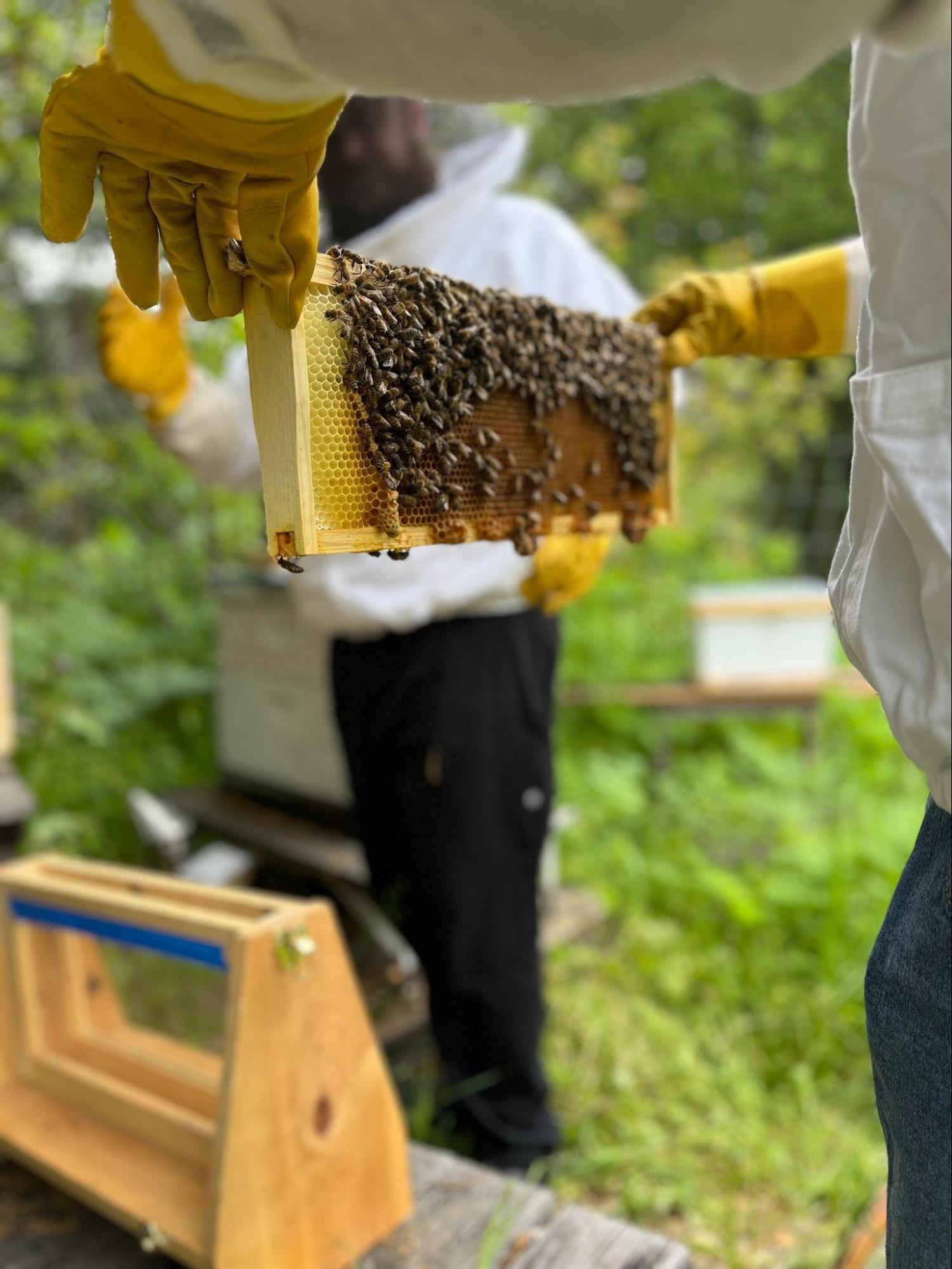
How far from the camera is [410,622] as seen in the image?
2.04 m

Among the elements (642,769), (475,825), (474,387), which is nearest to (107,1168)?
(475,825)

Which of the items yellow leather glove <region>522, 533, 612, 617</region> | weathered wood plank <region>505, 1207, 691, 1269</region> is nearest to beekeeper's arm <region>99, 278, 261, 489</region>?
yellow leather glove <region>522, 533, 612, 617</region>

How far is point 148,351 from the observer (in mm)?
1909

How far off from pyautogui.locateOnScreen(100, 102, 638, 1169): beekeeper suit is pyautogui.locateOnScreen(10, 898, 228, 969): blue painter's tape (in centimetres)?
72

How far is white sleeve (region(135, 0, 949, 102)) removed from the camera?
64cm

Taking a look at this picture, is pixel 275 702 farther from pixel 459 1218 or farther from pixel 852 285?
pixel 852 285

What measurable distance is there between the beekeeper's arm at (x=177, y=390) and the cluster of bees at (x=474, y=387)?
0.78 m

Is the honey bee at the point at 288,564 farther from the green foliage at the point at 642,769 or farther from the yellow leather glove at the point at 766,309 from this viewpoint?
the green foliage at the point at 642,769

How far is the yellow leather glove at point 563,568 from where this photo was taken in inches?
74.2

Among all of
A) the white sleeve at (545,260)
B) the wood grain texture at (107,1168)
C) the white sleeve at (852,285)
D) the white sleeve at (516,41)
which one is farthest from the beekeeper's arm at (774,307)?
the wood grain texture at (107,1168)

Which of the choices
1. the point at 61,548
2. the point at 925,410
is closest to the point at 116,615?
the point at 61,548

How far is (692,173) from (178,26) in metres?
13.1

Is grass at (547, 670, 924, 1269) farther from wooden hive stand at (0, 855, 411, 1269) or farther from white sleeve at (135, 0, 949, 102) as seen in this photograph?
white sleeve at (135, 0, 949, 102)

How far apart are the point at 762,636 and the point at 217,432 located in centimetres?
262
